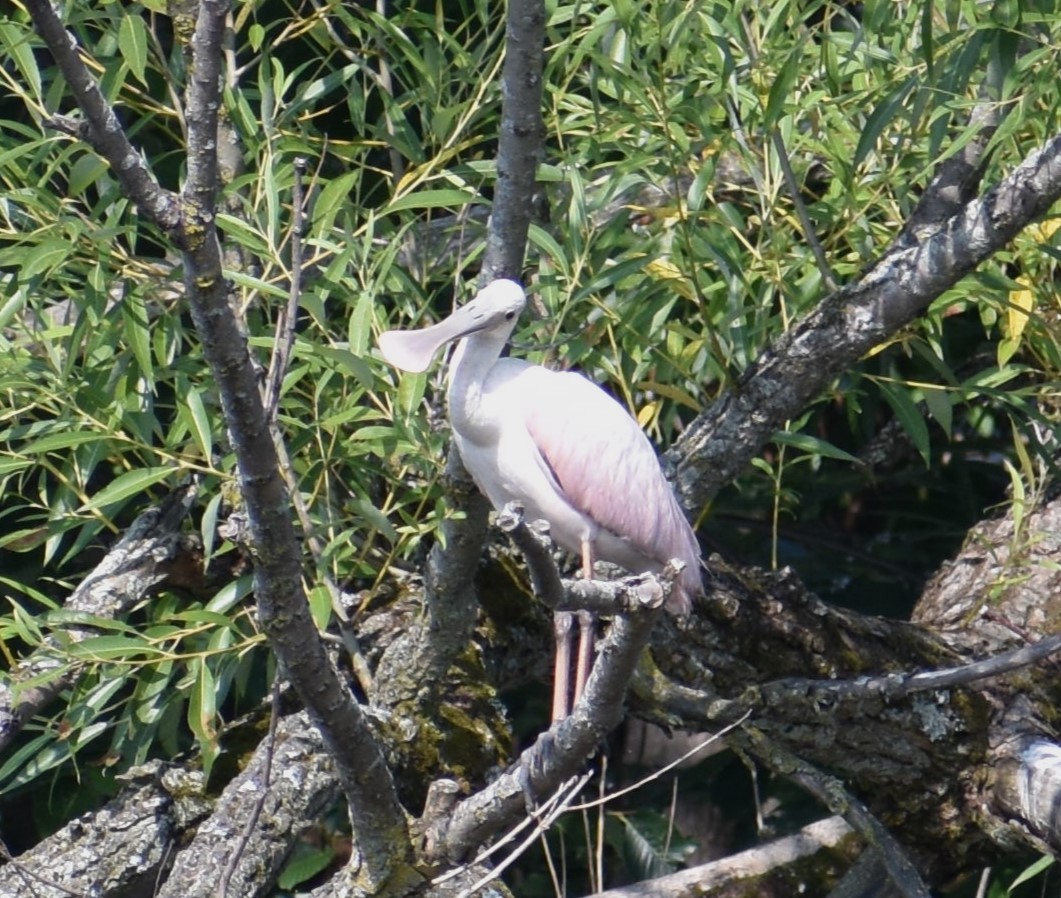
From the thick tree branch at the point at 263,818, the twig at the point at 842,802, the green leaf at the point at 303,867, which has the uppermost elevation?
the thick tree branch at the point at 263,818

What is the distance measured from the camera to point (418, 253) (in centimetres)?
355

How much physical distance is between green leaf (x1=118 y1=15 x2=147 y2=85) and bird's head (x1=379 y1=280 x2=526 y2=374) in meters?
0.61

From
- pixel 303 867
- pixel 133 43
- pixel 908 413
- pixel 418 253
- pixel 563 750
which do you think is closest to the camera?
pixel 563 750

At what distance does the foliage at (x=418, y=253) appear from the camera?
2848 millimetres

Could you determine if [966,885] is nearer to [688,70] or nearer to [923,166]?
[923,166]

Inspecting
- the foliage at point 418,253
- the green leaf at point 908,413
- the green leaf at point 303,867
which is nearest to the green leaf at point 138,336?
the foliage at point 418,253

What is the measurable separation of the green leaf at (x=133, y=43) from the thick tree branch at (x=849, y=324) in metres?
1.23

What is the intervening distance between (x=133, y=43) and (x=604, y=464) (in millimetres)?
1090

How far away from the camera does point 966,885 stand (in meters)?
4.19

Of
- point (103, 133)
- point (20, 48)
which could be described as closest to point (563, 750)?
point (103, 133)

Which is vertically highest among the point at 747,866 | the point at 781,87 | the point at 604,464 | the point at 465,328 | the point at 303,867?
the point at 781,87

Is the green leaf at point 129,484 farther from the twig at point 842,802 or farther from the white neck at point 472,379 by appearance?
the twig at point 842,802

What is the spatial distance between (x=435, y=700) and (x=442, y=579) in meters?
0.32

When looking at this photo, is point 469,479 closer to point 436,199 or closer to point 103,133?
point 436,199
